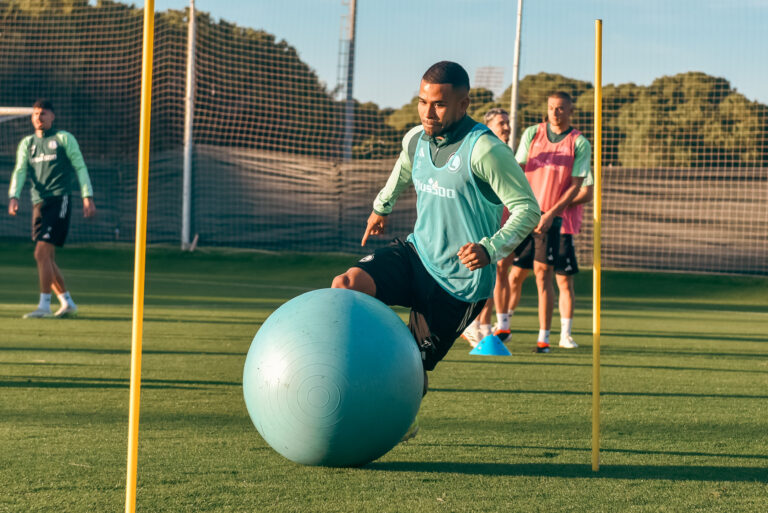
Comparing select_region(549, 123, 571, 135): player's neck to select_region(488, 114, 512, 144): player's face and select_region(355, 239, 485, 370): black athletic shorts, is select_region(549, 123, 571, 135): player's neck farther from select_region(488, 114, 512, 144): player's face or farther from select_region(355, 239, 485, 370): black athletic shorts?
A: select_region(355, 239, 485, 370): black athletic shorts

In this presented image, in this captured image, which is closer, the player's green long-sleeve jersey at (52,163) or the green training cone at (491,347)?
the green training cone at (491,347)

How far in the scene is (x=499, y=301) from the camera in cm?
909

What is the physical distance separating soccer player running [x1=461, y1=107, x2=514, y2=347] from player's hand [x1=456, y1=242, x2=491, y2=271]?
169 inches

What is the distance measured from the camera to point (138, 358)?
299 centimetres

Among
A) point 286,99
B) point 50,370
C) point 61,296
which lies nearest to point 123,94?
point 286,99

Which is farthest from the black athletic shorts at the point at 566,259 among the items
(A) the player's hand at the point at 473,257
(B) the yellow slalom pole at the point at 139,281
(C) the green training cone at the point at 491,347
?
(B) the yellow slalom pole at the point at 139,281

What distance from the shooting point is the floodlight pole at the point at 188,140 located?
63.7 feet

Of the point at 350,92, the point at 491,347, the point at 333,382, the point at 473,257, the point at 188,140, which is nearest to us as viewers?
the point at 333,382

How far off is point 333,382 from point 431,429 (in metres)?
1.36

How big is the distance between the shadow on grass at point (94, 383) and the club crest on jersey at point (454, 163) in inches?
102

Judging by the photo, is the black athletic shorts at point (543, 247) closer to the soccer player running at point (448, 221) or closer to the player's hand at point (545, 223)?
the player's hand at point (545, 223)

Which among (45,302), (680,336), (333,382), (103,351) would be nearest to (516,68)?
(680,336)

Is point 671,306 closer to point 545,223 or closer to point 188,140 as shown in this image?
point 545,223

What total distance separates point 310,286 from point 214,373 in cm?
960
